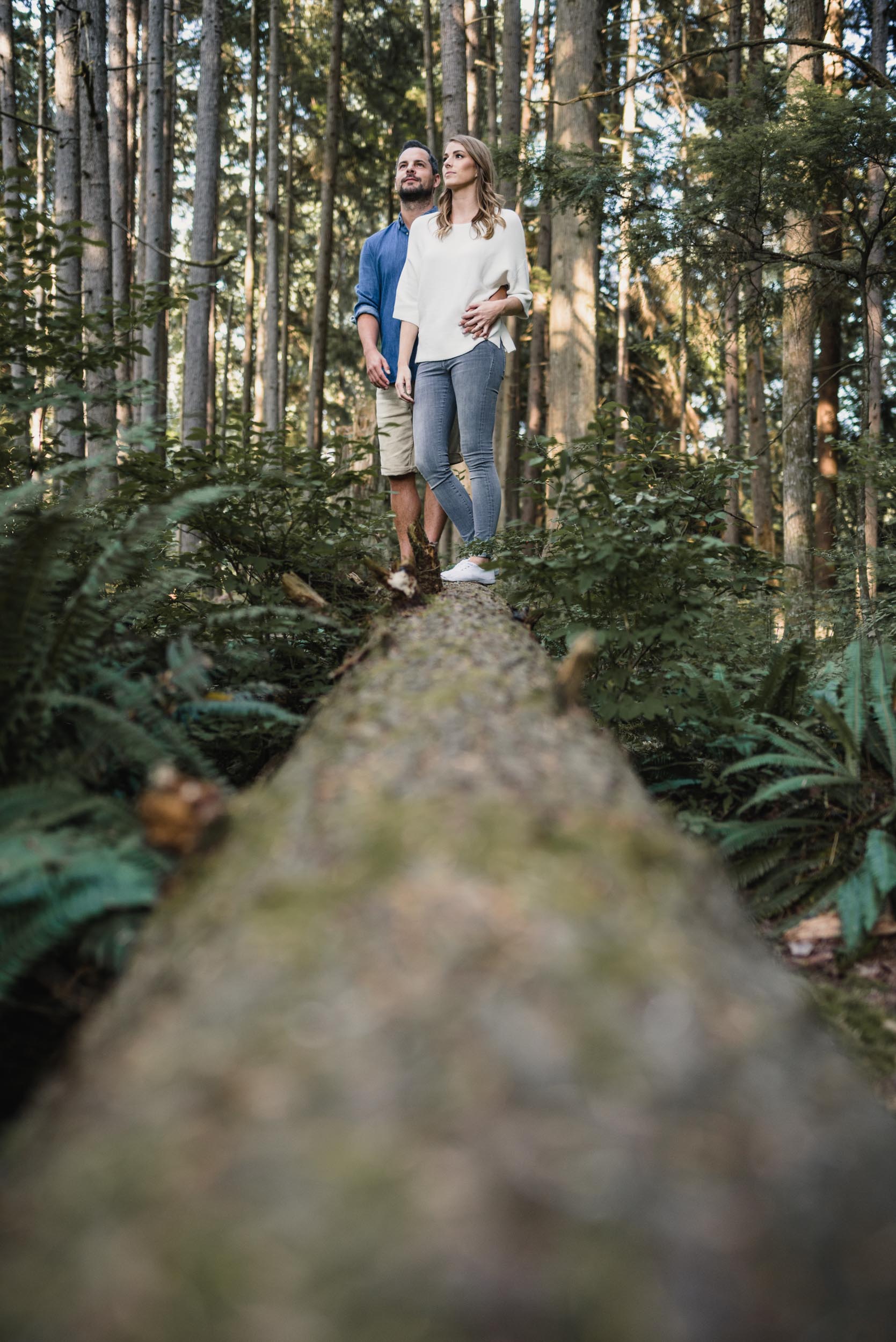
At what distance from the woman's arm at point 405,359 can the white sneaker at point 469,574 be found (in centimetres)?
124

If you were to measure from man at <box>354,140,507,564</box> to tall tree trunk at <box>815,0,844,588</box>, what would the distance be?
25.1 ft

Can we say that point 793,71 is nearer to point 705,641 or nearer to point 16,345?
point 705,641

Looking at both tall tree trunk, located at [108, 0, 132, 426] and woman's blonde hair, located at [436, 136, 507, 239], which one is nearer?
woman's blonde hair, located at [436, 136, 507, 239]

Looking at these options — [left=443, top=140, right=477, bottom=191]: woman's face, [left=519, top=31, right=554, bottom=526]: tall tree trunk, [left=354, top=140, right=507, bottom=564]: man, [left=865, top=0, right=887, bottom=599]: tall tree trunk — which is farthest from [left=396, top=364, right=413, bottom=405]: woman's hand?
[left=519, top=31, right=554, bottom=526]: tall tree trunk

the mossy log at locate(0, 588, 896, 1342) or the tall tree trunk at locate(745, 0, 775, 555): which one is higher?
the tall tree trunk at locate(745, 0, 775, 555)

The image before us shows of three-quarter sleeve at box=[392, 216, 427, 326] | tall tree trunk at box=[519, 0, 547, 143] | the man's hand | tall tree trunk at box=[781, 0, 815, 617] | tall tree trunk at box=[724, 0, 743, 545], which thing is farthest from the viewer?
tall tree trunk at box=[519, 0, 547, 143]

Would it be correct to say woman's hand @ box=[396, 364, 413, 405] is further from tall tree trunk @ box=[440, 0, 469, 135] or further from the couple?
tall tree trunk @ box=[440, 0, 469, 135]

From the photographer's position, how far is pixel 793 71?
358 inches

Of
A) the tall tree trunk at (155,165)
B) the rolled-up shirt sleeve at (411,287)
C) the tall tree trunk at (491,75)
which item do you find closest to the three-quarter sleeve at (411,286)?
the rolled-up shirt sleeve at (411,287)

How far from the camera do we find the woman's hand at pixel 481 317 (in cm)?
480

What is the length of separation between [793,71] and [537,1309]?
11439mm

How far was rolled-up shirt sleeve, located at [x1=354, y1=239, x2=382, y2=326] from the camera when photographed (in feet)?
18.8

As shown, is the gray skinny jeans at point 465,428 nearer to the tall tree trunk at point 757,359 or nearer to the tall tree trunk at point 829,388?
the tall tree trunk at point 757,359

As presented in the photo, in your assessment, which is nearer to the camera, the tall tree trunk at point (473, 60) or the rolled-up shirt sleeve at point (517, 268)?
the rolled-up shirt sleeve at point (517, 268)
